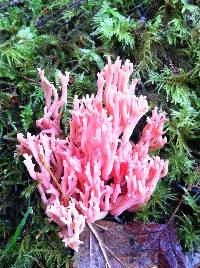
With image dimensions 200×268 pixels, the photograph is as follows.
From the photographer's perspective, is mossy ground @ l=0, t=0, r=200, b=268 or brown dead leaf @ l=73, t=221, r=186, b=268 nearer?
brown dead leaf @ l=73, t=221, r=186, b=268

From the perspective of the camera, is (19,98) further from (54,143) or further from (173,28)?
(173,28)

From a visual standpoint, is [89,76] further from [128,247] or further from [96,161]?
[128,247]

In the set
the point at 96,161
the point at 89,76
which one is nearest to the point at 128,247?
the point at 96,161

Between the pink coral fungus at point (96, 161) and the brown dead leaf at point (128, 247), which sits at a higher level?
the pink coral fungus at point (96, 161)

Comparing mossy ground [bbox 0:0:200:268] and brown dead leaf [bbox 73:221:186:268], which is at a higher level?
mossy ground [bbox 0:0:200:268]
